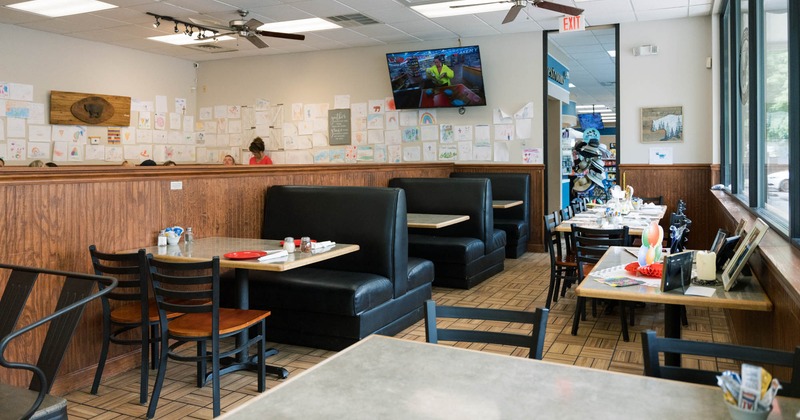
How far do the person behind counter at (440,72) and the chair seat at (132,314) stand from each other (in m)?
6.15

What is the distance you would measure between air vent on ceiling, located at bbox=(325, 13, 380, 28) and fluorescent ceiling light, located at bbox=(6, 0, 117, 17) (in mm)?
2628

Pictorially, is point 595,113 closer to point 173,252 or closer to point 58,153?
point 58,153

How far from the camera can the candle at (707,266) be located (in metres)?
2.95

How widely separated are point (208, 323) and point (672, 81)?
278 inches

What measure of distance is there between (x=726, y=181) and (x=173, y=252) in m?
6.35

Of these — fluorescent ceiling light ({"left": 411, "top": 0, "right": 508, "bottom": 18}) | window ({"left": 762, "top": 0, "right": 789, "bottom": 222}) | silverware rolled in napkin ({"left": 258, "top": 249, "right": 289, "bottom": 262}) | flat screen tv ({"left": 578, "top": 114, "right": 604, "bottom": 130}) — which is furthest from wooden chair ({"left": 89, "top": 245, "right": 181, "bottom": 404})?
flat screen tv ({"left": 578, "top": 114, "right": 604, "bottom": 130})

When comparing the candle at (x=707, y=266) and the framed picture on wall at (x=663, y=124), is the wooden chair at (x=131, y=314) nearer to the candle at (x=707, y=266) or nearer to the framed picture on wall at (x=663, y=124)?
the candle at (x=707, y=266)

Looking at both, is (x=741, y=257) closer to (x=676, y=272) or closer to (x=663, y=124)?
(x=676, y=272)

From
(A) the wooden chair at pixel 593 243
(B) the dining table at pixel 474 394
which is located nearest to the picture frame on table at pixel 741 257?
(B) the dining table at pixel 474 394

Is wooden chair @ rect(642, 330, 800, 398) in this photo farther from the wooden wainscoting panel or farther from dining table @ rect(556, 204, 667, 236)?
dining table @ rect(556, 204, 667, 236)

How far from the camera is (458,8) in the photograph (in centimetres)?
756

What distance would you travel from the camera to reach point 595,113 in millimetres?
23562

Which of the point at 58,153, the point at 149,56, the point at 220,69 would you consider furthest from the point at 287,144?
the point at 58,153

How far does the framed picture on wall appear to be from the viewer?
8.31 metres
